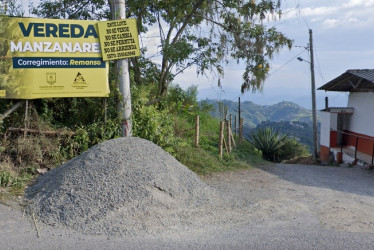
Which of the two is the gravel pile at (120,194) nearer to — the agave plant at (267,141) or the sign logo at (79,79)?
the sign logo at (79,79)

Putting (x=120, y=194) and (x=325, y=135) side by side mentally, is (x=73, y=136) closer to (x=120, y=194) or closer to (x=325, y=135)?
(x=120, y=194)

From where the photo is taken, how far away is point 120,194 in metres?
6.36

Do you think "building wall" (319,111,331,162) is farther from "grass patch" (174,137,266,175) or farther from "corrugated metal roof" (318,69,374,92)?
"grass patch" (174,137,266,175)

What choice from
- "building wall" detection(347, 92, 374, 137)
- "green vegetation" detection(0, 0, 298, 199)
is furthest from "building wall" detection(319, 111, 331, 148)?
"green vegetation" detection(0, 0, 298, 199)

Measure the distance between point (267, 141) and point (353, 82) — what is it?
4165 mm

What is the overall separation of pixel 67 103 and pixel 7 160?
232cm

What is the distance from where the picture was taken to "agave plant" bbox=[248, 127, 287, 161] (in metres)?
17.1

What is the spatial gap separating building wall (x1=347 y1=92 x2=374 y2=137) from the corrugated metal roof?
0.26 meters

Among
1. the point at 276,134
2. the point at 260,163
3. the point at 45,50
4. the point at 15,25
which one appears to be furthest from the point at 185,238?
the point at 276,134

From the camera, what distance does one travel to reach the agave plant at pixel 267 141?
56.2 feet

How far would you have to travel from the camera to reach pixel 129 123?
939cm

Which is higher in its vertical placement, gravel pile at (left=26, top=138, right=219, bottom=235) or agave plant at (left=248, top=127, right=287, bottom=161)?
gravel pile at (left=26, top=138, right=219, bottom=235)

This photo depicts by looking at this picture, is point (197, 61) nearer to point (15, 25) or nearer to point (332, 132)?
point (15, 25)

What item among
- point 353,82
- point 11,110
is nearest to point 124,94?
point 11,110
